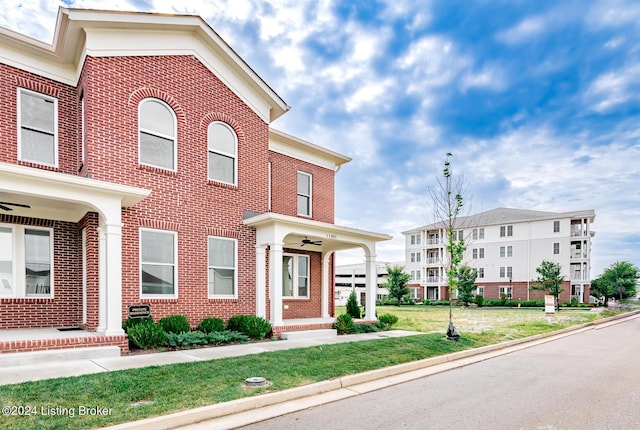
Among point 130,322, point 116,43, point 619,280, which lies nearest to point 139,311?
point 130,322

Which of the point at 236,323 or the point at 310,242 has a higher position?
the point at 310,242

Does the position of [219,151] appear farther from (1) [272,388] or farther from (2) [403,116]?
(2) [403,116]

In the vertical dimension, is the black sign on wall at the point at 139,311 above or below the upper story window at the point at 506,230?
below

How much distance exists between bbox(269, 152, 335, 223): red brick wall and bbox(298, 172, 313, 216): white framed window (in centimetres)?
15

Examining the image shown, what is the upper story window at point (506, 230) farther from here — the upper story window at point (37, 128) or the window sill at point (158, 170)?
the upper story window at point (37, 128)

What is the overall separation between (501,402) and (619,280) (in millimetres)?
53995

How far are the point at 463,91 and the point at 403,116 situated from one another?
352cm

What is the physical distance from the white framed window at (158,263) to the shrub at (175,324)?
0.70 meters

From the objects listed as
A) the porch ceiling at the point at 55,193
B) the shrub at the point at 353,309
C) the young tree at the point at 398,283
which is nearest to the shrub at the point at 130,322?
the porch ceiling at the point at 55,193

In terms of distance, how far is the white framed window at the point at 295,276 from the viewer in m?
14.9

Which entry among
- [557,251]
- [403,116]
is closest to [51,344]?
[403,116]

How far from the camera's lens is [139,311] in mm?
9633

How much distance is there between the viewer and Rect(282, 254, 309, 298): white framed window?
49.0 feet

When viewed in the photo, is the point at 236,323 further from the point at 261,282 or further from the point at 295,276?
Answer: the point at 295,276
